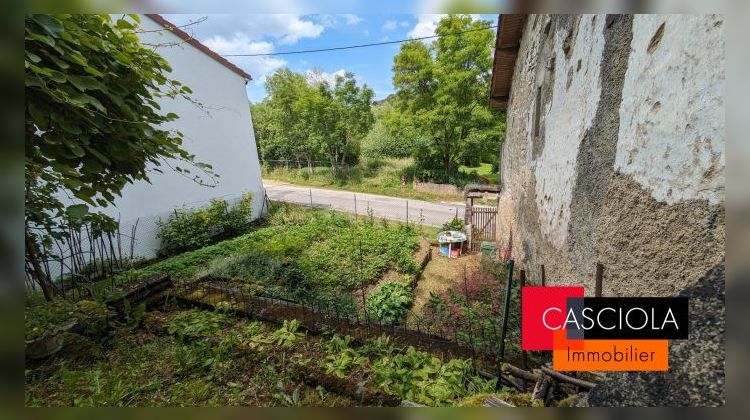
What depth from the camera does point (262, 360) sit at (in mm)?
2512

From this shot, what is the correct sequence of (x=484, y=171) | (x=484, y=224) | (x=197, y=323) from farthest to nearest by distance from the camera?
(x=484, y=171) → (x=484, y=224) → (x=197, y=323)

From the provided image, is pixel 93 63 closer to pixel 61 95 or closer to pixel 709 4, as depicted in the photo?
pixel 61 95

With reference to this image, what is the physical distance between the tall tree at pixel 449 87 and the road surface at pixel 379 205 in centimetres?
462

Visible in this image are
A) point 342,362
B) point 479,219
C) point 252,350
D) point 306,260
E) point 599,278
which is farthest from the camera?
point 479,219

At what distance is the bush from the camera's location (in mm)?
7188

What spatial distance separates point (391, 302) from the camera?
4797 millimetres

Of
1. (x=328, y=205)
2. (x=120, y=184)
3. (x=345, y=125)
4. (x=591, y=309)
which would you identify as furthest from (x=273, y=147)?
(x=591, y=309)

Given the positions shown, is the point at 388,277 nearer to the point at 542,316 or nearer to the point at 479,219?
the point at 542,316

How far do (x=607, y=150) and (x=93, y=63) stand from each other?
341 cm

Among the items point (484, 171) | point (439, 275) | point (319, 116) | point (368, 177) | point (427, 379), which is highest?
point (319, 116)

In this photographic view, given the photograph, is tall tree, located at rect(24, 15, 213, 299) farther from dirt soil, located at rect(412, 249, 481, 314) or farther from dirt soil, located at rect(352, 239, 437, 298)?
dirt soil, located at rect(412, 249, 481, 314)

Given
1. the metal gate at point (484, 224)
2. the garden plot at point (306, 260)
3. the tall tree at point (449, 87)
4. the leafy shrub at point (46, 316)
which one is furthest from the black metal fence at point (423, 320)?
the tall tree at point (449, 87)

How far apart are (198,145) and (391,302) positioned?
680 centimetres

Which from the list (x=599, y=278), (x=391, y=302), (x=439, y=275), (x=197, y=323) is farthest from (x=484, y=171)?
(x=197, y=323)
